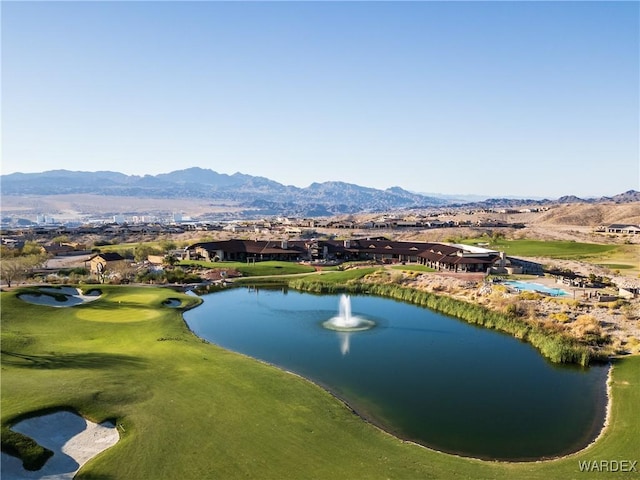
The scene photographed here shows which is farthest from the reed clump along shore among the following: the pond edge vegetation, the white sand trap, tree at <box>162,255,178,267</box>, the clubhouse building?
the white sand trap

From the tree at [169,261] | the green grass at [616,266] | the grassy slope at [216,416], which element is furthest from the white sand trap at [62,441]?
the green grass at [616,266]

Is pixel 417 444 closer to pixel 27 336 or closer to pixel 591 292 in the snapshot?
pixel 27 336

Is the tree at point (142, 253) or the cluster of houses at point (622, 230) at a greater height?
the cluster of houses at point (622, 230)

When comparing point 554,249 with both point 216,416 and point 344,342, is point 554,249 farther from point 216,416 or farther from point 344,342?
point 216,416

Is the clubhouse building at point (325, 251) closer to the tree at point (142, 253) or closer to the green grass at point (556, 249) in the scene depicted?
the tree at point (142, 253)

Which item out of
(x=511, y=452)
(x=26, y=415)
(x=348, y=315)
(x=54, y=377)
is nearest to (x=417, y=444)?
(x=511, y=452)

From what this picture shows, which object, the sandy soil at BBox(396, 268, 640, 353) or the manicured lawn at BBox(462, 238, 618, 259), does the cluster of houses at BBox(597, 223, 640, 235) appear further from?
the sandy soil at BBox(396, 268, 640, 353)

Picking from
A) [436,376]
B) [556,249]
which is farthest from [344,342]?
[556,249]
